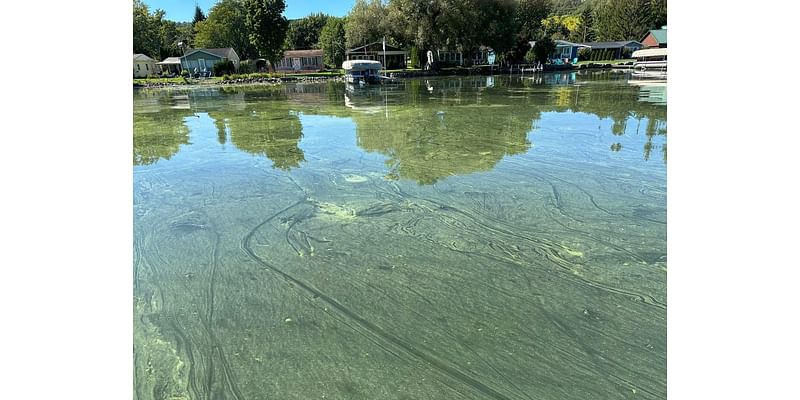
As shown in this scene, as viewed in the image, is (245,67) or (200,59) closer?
(200,59)

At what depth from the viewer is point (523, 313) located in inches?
137

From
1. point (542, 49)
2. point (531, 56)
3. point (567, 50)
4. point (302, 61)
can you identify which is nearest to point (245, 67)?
point (302, 61)

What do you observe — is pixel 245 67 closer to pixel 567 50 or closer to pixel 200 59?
pixel 200 59

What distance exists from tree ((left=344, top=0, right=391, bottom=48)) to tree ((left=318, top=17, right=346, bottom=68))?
4954mm

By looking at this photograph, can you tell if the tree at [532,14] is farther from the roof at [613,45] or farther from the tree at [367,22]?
the tree at [367,22]

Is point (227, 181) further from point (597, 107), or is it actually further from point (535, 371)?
point (597, 107)

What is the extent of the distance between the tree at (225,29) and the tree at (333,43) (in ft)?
31.3

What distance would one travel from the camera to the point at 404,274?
4121 mm

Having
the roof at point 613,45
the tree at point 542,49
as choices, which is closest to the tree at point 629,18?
the roof at point 613,45

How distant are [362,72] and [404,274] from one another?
101 ft

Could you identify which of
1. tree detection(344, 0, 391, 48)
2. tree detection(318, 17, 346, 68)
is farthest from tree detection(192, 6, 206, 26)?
tree detection(344, 0, 391, 48)

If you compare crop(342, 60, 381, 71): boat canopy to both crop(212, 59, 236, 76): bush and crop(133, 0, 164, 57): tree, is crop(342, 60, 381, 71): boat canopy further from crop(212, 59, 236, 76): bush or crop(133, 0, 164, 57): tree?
crop(133, 0, 164, 57): tree

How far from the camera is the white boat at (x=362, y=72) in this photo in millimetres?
32062
